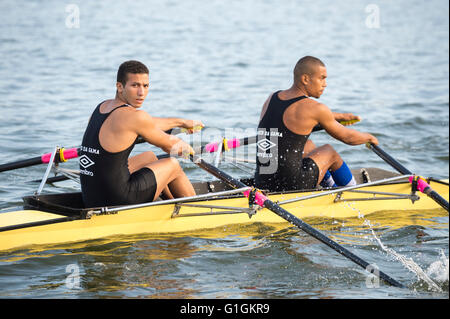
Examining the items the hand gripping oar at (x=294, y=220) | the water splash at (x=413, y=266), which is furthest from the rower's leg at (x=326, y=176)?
the hand gripping oar at (x=294, y=220)

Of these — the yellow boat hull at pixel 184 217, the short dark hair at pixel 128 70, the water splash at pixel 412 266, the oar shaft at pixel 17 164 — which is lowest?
the water splash at pixel 412 266

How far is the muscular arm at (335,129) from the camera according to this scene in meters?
8.34

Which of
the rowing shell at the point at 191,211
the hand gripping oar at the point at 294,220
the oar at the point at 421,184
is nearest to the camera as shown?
the hand gripping oar at the point at 294,220

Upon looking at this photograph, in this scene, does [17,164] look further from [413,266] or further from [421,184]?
[421,184]

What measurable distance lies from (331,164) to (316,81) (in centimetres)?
124

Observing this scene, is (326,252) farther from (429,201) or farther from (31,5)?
(31,5)

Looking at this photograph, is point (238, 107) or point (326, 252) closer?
point (326, 252)

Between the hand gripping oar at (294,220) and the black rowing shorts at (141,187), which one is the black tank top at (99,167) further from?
the hand gripping oar at (294,220)

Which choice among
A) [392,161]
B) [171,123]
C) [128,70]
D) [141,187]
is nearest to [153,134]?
[141,187]

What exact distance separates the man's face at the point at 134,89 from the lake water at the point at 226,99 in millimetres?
1776

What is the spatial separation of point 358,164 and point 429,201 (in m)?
3.44
